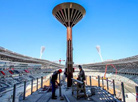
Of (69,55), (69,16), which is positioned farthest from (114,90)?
(69,16)

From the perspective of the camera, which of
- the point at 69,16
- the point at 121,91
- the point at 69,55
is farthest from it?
the point at 69,16

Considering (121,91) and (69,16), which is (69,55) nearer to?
(69,16)

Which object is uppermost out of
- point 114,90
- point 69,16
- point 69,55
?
point 69,16

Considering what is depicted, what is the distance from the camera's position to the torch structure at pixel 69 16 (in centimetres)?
1230

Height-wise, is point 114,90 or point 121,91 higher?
point 114,90

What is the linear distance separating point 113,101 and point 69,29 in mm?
10390

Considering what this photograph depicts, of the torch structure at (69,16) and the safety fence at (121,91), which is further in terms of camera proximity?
the torch structure at (69,16)

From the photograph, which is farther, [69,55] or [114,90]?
[69,55]

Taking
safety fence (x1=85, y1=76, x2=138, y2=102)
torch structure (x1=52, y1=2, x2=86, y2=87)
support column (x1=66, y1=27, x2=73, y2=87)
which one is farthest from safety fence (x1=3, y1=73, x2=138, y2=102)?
torch structure (x1=52, y1=2, x2=86, y2=87)

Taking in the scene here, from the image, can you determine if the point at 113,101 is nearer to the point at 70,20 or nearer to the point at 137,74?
the point at 70,20

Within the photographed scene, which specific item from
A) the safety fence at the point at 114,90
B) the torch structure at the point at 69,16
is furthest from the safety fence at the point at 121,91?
the torch structure at the point at 69,16

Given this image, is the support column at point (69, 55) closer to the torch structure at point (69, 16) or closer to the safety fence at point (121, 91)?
the torch structure at point (69, 16)

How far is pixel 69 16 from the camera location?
13.1 metres

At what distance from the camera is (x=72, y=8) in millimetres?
12477
